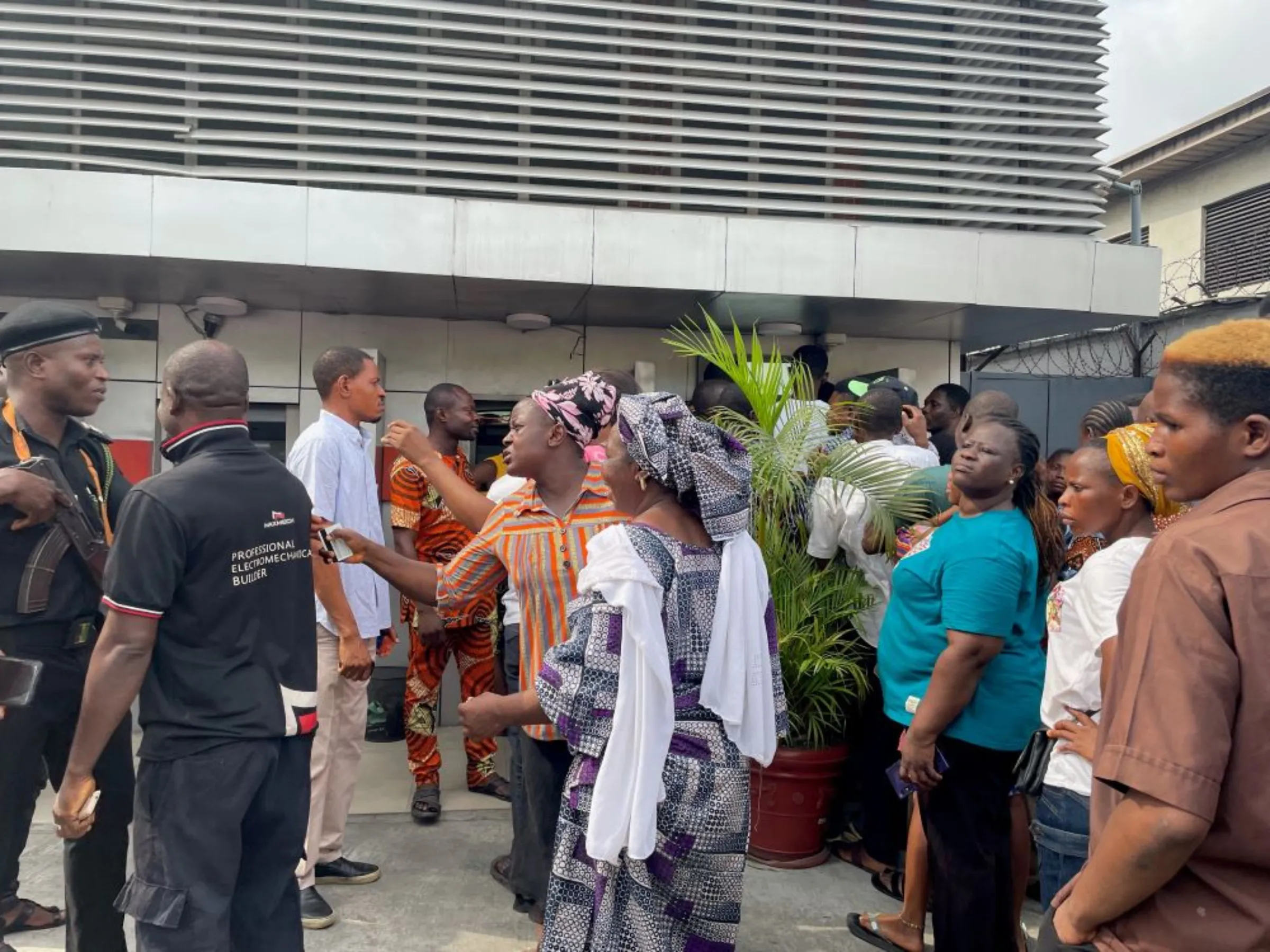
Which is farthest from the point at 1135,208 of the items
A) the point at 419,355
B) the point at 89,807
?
the point at 89,807

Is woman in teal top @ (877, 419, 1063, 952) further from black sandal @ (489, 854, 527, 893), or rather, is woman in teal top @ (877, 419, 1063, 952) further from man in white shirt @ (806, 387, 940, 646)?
black sandal @ (489, 854, 527, 893)

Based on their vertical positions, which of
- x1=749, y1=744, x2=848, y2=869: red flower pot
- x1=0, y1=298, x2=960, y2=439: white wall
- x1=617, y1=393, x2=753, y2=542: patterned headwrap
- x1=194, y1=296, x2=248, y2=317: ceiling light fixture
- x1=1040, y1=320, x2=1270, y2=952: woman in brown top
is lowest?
x1=749, y1=744, x2=848, y2=869: red flower pot

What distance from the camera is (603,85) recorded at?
5.75 m

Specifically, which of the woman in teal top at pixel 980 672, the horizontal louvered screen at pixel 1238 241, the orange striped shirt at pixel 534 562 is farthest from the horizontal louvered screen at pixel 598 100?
the horizontal louvered screen at pixel 1238 241

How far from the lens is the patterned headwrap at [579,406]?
9.45 ft

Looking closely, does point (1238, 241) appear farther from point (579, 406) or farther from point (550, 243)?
point (579, 406)

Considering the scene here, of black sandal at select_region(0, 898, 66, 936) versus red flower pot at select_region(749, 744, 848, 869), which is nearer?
black sandal at select_region(0, 898, 66, 936)

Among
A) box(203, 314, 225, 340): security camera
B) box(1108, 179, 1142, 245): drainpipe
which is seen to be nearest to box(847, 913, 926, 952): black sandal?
box(203, 314, 225, 340): security camera

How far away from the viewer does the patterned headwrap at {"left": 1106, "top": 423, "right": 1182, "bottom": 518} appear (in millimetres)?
2299

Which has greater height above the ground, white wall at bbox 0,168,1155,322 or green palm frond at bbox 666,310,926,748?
white wall at bbox 0,168,1155,322

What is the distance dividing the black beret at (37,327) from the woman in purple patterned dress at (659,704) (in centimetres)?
184

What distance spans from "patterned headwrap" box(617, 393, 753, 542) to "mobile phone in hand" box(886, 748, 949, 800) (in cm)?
121

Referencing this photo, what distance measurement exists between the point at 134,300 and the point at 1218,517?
20.0ft

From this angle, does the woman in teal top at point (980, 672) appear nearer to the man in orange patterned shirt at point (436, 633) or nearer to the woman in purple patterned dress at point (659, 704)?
the woman in purple patterned dress at point (659, 704)
